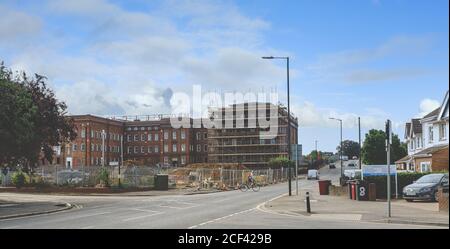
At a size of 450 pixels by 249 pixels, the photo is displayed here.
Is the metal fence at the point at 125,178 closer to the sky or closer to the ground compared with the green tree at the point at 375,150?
closer to the ground

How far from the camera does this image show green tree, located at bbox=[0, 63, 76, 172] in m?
31.8

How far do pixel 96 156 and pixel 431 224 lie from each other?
106694 mm

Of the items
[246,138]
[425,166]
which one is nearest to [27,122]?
[425,166]

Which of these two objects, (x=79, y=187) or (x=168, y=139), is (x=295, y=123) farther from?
(x=79, y=187)

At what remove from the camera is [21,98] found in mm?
33750

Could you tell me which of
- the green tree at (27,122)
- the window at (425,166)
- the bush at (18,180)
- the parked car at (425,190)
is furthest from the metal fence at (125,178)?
the parked car at (425,190)

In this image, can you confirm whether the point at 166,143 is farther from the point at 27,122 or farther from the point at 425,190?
the point at 425,190

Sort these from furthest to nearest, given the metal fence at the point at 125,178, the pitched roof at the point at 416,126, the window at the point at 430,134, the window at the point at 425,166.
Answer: the pitched roof at the point at 416,126
the window at the point at 430,134
the metal fence at the point at 125,178
the window at the point at 425,166

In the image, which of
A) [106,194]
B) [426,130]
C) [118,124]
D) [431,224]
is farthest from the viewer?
[118,124]

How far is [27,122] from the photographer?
32781mm

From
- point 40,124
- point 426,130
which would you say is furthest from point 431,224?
point 426,130

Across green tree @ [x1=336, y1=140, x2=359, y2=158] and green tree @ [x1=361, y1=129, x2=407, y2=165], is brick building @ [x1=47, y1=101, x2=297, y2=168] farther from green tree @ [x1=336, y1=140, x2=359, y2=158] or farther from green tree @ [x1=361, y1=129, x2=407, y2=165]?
green tree @ [x1=336, y1=140, x2=359, y2=158]

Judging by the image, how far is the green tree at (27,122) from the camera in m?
31.8

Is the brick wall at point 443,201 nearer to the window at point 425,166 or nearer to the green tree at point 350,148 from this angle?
the window at point 425,166
